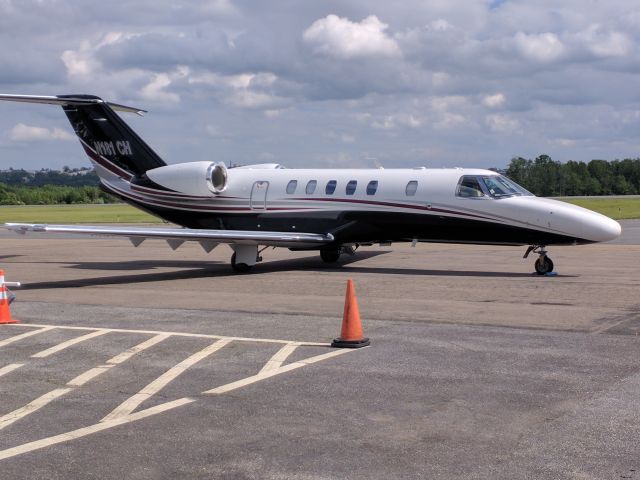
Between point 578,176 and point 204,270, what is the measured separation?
11671 cm

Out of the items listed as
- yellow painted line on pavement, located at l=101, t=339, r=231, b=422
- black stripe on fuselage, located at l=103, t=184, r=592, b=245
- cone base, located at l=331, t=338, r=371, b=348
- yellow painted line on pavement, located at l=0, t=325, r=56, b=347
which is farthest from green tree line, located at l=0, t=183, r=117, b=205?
cone base, located at l=331, t=338, r=371, b=348

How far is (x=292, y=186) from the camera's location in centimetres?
2353

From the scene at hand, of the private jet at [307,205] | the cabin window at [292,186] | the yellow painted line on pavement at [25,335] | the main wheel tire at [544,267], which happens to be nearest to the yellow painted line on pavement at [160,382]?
the yellow painted line on pavement at [25,335]

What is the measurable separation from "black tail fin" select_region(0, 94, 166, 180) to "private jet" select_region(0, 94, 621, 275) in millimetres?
29

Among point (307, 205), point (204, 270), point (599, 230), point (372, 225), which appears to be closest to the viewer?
point (599, 230)

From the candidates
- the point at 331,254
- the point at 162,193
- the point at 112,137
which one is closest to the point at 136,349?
the point at 331,254

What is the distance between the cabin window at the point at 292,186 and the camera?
76.9 ft

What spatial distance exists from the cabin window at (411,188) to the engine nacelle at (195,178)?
5.46 m

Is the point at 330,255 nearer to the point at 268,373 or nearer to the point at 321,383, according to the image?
the point at 268,373

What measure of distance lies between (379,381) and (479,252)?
19154 mm

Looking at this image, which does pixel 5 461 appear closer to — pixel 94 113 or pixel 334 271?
pixel 334 271

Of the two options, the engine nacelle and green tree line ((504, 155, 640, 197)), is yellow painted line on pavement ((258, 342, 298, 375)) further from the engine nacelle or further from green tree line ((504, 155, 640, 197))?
green tree line ((504, 155, 640, 197))

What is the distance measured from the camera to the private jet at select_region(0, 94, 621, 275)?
20.0m

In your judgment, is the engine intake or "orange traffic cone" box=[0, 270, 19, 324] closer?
"orange traffic cone" box=[0, 270, 19, 324]
